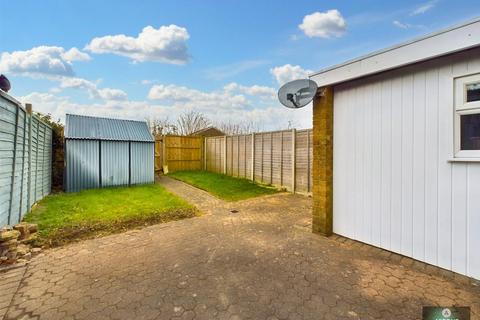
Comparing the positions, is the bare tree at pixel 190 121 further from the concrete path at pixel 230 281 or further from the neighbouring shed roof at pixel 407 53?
the neighbouring shed roof at pixel 407 53

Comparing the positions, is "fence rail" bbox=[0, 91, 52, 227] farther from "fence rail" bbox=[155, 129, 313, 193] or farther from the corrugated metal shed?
"fence rail" bbox=[155, 129, 313, 193]

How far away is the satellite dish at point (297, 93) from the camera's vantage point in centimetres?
448

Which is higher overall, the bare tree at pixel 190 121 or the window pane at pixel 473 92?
the bare tree at pixel 190 121

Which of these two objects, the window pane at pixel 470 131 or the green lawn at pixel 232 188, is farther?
the green lawn at pixel 232 188

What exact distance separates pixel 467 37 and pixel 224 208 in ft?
20.2

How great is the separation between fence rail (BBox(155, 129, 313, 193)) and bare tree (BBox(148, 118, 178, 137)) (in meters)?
9.74

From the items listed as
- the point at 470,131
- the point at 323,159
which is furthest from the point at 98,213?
the point at 470,131

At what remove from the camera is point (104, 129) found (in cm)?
1042

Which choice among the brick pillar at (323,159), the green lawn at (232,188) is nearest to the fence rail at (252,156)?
the green lawn at (232,188)

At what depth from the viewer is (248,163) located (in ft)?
39.3

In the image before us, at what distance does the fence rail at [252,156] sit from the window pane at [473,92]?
572cm

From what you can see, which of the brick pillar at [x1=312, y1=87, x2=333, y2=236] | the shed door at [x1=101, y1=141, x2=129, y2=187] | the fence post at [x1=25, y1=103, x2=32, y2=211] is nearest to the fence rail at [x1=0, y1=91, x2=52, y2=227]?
the fence post at [x1=25, y1=103, x2=32, y2=211]

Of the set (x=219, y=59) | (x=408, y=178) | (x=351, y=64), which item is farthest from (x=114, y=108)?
(x=408, y=178)

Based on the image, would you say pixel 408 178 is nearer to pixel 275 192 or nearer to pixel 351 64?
pixel 351 64
